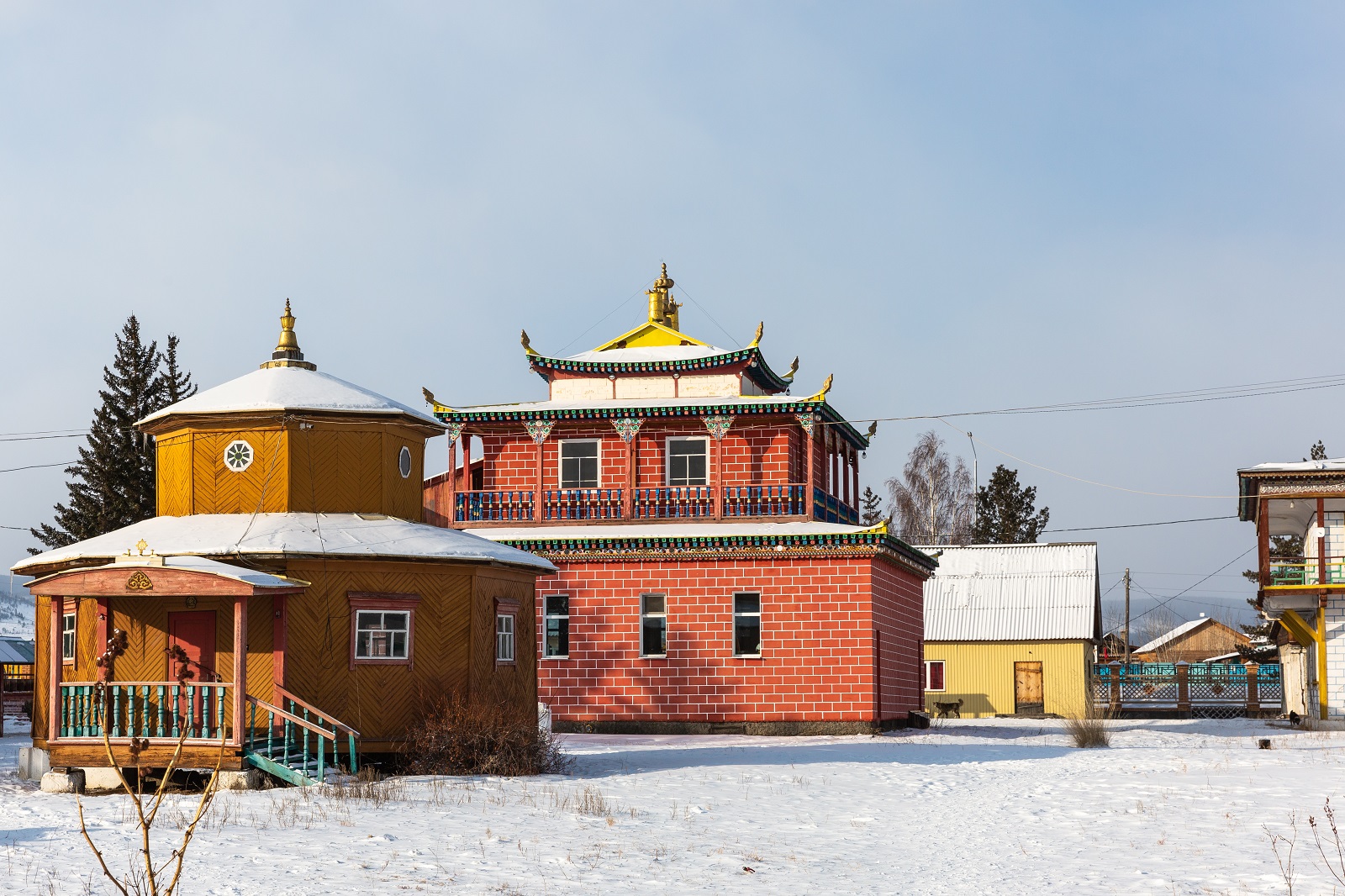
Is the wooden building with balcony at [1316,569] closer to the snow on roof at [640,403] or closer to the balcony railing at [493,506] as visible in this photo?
the snow on roof at [640,403]

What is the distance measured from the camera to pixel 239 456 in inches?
969

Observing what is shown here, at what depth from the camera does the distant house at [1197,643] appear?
9025 centimetres

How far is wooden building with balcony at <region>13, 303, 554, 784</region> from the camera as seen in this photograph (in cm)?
2008

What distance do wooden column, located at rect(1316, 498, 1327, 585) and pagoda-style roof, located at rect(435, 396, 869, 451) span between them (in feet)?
38.9

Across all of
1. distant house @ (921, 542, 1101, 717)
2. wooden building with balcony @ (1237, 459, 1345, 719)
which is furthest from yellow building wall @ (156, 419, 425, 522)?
distant house @ (921, 542, 1101, 717)

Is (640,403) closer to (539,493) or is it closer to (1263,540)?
(539,493)

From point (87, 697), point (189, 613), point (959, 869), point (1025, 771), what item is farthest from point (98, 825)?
point (1025, 771)

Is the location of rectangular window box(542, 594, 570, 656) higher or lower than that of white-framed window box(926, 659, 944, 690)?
higher

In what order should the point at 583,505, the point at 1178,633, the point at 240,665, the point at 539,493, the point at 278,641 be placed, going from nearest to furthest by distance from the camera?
the point at 240,665, the point at 278,641, the point at 539,493, the point at 583,505, the point at 1178,633

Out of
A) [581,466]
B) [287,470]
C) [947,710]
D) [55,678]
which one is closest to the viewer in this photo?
[55,678]

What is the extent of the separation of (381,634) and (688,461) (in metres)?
14.5

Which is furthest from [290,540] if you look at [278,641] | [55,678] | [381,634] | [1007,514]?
[1007,514]

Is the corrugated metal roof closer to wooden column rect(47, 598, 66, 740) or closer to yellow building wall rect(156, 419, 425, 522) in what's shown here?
yellow building wall rect(156, 419, 425, 522)

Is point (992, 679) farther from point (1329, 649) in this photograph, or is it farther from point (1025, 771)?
point (1025, 771)
